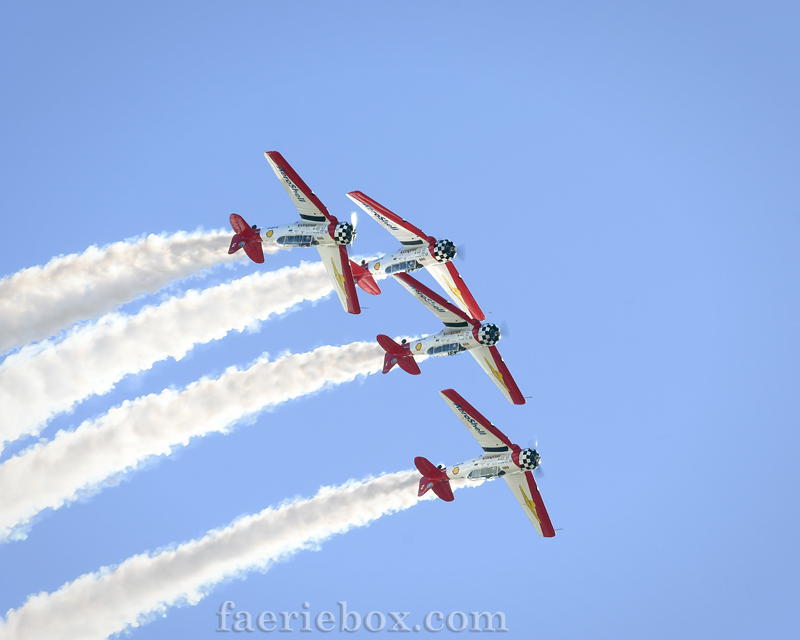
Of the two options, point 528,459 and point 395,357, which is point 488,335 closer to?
point 395,357

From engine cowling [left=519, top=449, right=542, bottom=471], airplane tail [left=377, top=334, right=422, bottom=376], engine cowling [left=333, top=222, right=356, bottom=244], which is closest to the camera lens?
engine cowling [left=333, top=222, right=356, bottom=244]

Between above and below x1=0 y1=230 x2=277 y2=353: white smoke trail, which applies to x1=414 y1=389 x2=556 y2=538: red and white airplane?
below

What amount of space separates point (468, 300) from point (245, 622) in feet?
81.1

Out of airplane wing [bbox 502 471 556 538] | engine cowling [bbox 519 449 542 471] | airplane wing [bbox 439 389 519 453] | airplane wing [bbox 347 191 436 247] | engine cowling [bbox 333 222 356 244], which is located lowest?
airplane wing [bbox 502 471 556 538]

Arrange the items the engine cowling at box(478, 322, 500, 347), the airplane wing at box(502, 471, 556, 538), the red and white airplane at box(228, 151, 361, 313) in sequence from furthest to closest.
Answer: the airplane wing at box(502, 471, 556, 538)
the engine cowling at box(478, 322, 500, 347)
the red and white airplane at box(228, 151, 361, 313)

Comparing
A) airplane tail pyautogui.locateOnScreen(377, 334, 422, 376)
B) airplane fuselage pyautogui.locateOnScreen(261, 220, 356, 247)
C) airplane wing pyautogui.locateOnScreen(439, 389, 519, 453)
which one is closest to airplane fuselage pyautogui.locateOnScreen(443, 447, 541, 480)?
airplane wing pyautogui.locateOnScreen(439, 389, 519, 453)

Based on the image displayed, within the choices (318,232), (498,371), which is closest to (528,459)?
(498,371)

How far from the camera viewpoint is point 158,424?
3578 inches

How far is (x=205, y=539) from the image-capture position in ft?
297

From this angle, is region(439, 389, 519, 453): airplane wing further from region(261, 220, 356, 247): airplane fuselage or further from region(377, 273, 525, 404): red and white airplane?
region(261, 220, 356, 247): airplane fuselage

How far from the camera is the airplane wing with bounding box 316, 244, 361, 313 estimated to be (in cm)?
8669

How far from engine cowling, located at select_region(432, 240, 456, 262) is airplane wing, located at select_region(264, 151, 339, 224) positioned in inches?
268

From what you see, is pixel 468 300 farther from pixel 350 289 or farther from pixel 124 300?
pixel 124 300

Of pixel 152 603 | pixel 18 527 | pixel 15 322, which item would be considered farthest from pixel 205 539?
pixel 15 322
